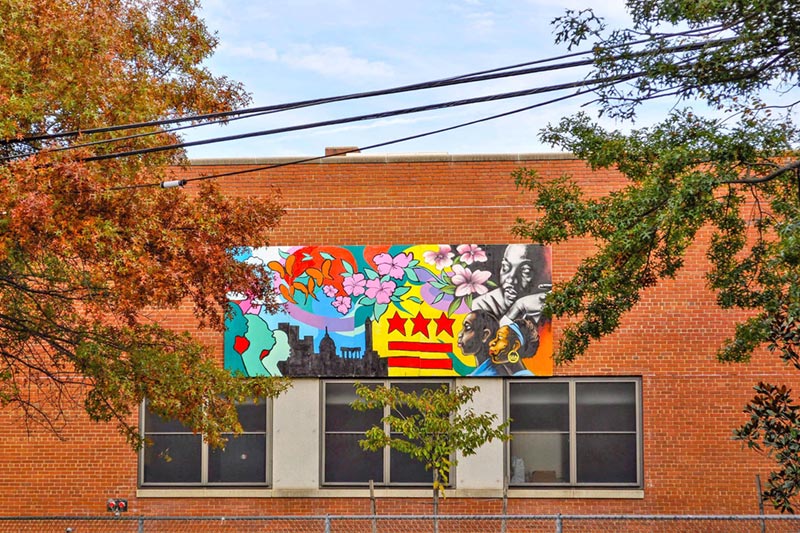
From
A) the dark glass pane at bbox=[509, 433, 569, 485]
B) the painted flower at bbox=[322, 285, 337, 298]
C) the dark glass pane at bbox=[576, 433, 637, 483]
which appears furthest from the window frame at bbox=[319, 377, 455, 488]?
the dark glass pane at bbox=[576, 433, 637, 483]

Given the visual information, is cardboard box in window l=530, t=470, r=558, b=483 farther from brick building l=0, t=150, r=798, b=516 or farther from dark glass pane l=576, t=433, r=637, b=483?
dark glass pane l=576, t=433, r=637, b=483

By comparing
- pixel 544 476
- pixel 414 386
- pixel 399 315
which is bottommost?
pixel 544 476

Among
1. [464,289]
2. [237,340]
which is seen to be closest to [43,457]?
[237,340]

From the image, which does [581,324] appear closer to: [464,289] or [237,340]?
[464,289]

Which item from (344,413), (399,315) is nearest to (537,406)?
(399,315)

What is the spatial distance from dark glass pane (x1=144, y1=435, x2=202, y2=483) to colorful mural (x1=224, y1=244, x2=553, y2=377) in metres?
1.80

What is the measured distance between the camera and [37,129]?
14.4 metres

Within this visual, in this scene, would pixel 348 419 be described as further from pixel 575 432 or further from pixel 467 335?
pixel 575 432

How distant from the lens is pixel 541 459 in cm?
2102

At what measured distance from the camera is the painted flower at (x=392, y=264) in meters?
21.1

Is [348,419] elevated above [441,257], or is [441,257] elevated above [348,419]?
[441,257]

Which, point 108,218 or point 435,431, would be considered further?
point 435,431

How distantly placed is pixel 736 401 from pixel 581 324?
593 centimetres

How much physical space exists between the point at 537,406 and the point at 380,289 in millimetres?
3820
